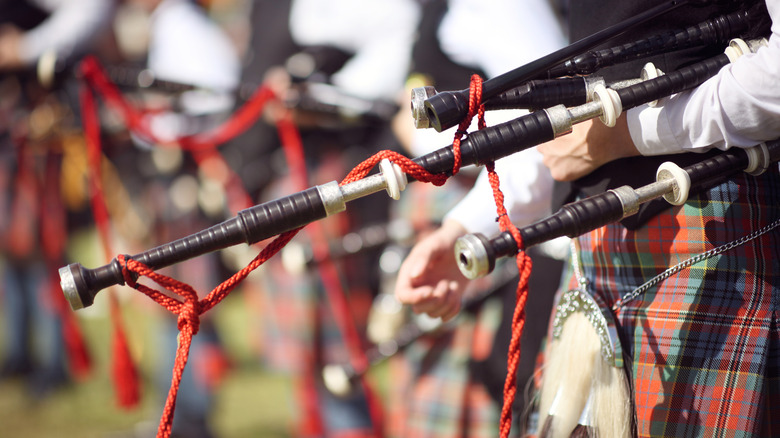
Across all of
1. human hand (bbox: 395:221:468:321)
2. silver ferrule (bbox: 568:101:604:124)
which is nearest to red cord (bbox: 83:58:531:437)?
silver ferrule (bbox: 568:101:604:124)

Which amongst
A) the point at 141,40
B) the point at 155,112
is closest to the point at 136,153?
the point at 141,40

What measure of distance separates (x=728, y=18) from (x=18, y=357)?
420 cm

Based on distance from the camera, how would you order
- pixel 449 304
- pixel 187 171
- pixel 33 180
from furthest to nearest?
1. pixel 33 180
2. pixel 187 171
3. pixel 449 304

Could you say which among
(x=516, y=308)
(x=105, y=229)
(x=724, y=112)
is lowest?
(x=516, y=308)

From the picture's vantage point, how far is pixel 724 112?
904mm

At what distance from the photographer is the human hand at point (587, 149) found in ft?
3.36

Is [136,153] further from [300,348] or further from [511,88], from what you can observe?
[511,88]

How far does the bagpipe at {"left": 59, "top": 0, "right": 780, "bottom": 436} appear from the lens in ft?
2.88

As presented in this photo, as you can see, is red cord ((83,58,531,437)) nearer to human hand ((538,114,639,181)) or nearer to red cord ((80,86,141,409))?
human hand ((538,114,639,181))

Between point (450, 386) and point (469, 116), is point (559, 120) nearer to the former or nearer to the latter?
point (469, 116)

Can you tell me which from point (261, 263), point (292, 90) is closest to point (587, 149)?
point (261, 263)

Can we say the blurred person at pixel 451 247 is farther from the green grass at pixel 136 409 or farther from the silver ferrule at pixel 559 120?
the green grass at pixel 136 409

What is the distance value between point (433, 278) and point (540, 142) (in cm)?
48

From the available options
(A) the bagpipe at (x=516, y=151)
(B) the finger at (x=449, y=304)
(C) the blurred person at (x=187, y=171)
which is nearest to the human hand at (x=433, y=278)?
(B) the finger at (x=449, y=304)
